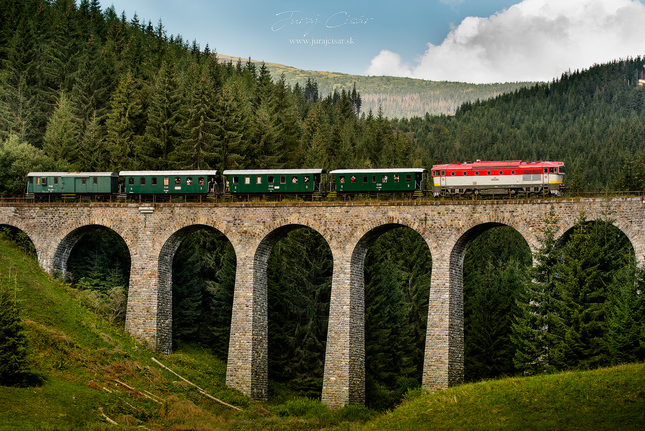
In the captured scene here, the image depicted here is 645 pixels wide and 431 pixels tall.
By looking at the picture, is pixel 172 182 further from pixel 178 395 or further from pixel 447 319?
pixel 447 319

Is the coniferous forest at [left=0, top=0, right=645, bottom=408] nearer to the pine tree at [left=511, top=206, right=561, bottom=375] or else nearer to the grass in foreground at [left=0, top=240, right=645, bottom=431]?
the pine tree at [left=511, top=206, right=561, bottom=375]

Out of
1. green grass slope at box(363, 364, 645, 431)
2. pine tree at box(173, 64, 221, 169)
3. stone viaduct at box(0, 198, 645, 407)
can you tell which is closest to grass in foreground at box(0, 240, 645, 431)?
green grass slope at box(363, 364, 645, 431)

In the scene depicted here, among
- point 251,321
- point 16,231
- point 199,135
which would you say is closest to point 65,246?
point 16,231

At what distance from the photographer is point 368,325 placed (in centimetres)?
5994

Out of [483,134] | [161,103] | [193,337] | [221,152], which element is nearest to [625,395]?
[193,337]

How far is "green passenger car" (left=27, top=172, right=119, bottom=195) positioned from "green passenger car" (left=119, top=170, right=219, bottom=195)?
8.31ft

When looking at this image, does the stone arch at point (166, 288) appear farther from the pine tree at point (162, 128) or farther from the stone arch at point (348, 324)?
the pine tree at point (162, 128)

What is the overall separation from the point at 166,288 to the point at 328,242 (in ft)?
49.8

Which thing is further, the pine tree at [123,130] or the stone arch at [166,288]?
the pine tree at [123,130]

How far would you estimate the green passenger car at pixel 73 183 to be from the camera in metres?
60.3

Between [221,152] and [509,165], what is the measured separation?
34.5 m

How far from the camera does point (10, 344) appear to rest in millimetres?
34375

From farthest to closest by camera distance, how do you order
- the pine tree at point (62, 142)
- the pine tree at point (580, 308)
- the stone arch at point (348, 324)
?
the pine tree at point (62, 142)
the stone arch at point (348, 324)
the pine tree at point (580, 308)

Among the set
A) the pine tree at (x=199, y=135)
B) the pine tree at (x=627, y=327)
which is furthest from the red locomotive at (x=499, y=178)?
the pine tree at (x=199, y=135)
